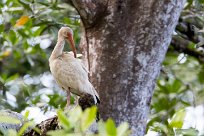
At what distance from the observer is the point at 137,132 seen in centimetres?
280

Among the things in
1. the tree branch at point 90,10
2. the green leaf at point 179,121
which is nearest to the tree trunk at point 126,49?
the tree branch at point 90,10

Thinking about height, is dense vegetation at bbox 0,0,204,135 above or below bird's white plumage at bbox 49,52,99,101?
below

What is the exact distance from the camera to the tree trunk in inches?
110

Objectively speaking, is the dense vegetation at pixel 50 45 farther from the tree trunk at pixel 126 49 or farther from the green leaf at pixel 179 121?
the green leaf at pixel 179 121

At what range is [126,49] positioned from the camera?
2.82 metres

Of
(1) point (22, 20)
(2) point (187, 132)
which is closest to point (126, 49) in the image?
(2) point (187, 132)

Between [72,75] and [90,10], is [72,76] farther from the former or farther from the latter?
[90,10]

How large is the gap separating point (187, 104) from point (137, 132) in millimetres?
1416

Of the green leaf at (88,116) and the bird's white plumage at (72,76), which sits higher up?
the green leaf at (88,116)

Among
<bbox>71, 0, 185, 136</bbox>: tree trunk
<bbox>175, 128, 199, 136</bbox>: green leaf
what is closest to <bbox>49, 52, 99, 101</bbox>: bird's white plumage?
<bbox>71, 0, 185, 136</bbox>: tree trunk

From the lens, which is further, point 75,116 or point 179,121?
point 179,121

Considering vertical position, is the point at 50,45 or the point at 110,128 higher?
the point at 110,128

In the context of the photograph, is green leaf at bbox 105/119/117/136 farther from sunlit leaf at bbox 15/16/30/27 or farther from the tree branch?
sunlit leaf at bbox 15/16/30/27

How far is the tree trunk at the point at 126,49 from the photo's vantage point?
2.79 m
